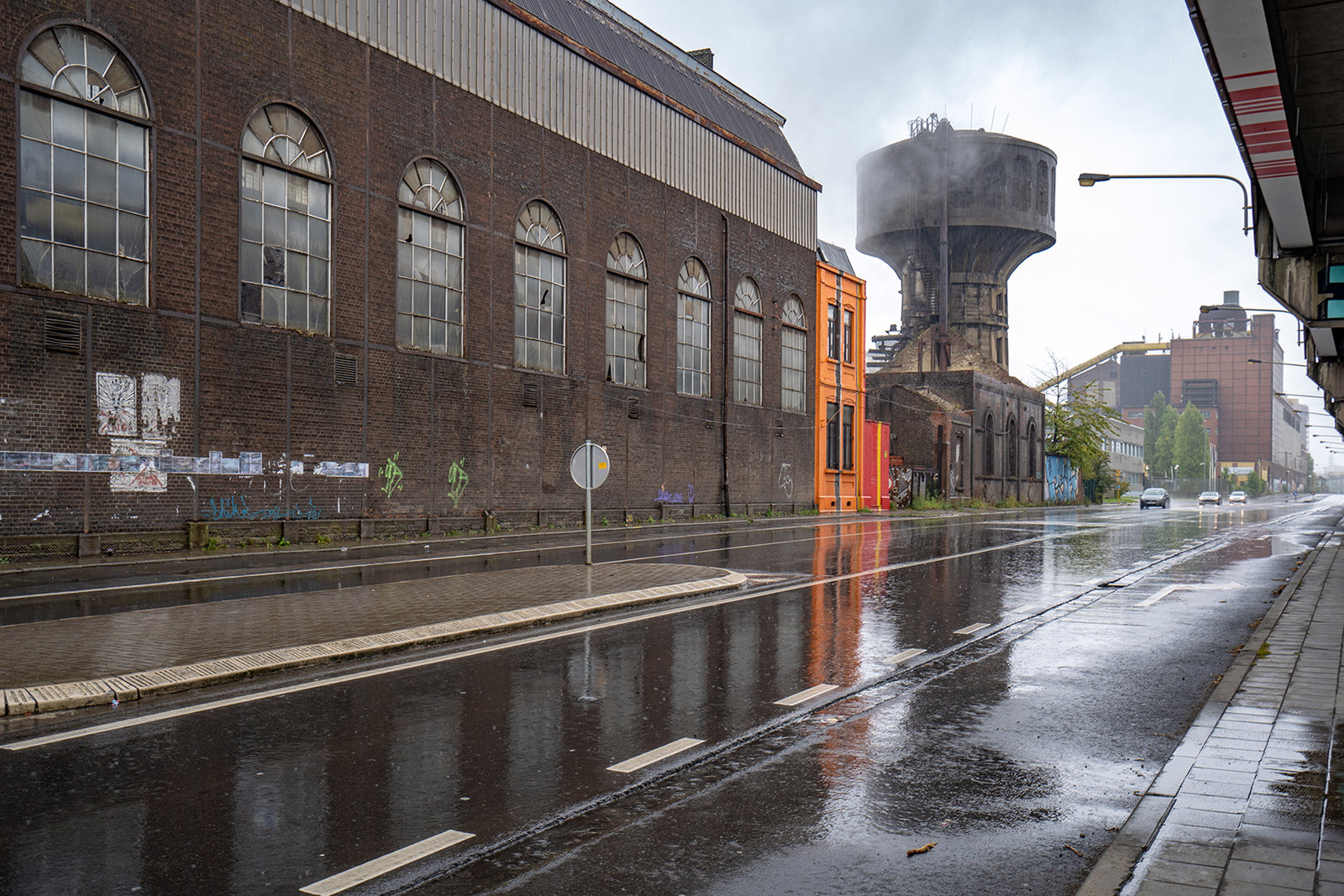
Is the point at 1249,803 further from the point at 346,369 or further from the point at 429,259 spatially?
the point at 429,259

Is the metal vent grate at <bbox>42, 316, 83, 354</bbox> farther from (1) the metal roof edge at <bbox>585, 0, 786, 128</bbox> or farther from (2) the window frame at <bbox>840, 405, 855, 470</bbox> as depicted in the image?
(2) the window frame at <bbox>840, 405, 855, 470</bbox>

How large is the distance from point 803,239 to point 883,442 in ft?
39.7

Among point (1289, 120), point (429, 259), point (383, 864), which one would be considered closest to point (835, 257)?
point (429, 259)

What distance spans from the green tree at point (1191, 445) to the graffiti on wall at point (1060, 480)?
68.6 metres

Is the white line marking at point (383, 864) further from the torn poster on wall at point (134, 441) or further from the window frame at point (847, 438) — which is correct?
the window frame at point (847, 438)

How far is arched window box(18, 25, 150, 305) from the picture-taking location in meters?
16.0

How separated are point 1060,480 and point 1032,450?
23.9 feet

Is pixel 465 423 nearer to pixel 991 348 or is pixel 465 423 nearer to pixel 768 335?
pixel 768 335

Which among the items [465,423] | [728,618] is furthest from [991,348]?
[728,618]

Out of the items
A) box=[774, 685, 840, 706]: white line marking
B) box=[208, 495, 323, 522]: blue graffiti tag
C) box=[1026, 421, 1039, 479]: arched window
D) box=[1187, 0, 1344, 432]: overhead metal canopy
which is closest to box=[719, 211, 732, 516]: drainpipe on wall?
box=[208, 495, 323, 522]: blue graffiti tag

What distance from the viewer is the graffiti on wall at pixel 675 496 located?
3111cm

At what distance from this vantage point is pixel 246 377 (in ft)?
62.4

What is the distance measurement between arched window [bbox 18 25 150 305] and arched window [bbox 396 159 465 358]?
6.03 m

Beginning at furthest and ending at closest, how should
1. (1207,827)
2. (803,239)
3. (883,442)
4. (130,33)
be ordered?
(883,442) < (803,239) < (130,33) < (1207,827)
